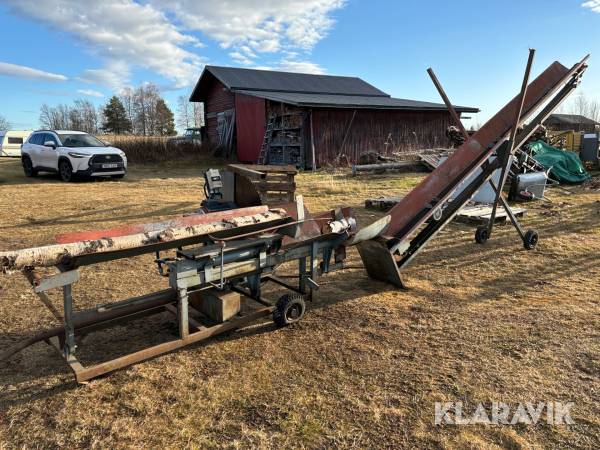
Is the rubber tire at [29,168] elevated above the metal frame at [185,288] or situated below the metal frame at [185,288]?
above

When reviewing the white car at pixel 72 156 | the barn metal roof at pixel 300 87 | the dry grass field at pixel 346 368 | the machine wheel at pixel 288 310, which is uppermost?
the barn metal roof at pixel 300 87

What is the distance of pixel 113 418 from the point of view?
8.65ft

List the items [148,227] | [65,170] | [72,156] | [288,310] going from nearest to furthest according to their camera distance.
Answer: [148,227] → [288,310] → [72,156] → [65,170]

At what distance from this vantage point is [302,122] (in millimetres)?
18750

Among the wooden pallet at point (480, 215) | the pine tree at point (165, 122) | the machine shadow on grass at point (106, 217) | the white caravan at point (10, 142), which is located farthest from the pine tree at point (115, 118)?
the wooden pallet at point (480, 215)

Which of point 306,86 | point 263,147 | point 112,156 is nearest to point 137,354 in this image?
point 112,156

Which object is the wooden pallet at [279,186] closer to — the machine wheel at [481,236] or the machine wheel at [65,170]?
the machine wheel at [481,236]

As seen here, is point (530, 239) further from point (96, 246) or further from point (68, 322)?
point (68, 322)

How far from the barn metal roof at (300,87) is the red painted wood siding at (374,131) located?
2.03 feet

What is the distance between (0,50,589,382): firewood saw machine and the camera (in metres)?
2.81

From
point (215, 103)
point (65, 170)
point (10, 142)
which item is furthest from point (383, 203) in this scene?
point (10, 142)

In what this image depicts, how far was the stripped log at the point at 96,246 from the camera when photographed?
2.51 metres

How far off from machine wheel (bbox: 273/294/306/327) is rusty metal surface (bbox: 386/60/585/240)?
147 cm

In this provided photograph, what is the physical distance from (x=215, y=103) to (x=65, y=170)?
41.1 feet
